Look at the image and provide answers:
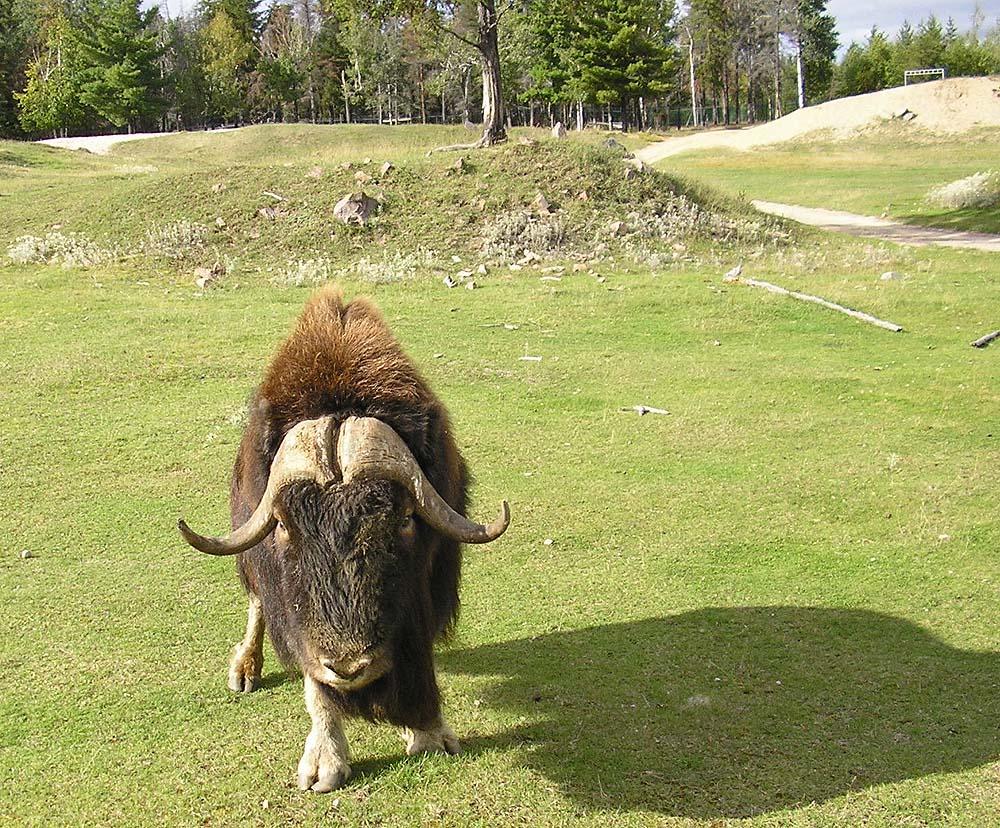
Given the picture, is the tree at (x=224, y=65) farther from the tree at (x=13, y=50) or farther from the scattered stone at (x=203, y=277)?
the scattered stone at (x=203, y=277)

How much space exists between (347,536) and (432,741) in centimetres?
120

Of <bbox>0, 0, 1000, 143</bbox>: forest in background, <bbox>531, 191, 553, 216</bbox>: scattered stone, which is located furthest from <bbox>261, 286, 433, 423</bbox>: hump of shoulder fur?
<bbox>0, 0, 1000, 143</bbox>: forest in background

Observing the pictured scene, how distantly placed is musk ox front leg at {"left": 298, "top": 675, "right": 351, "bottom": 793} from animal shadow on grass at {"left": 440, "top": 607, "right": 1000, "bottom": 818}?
578 millimetres

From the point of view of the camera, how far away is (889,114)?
148 ft

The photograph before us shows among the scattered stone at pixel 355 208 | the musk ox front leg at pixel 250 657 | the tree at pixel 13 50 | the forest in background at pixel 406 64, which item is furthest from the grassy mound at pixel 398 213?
the tree at pixel 13 50

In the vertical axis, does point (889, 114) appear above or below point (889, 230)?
above

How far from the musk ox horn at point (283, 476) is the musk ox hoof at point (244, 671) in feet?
4.63

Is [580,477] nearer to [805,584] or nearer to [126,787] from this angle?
[805,584]

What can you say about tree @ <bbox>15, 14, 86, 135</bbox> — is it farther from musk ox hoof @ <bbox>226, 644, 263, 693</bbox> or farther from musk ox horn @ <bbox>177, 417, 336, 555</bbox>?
musk ox horn @ <bbox>177, 417, 336, 555</bbox>

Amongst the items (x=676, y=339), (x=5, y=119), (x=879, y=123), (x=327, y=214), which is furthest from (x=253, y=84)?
(x=676, y=339)

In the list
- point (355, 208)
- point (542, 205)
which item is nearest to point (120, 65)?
point (355, 208)

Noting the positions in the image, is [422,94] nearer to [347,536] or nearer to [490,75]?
[490,75]

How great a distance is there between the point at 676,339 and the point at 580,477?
4486 millimetres

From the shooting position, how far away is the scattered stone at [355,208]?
17.2m
